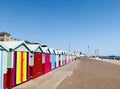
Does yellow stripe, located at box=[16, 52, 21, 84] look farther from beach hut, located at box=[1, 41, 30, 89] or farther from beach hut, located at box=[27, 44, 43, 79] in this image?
beach hut, located at box=[27, 44, 43, 79]

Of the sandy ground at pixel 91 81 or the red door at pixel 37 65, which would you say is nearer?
the sandy ground at pixel 91 81

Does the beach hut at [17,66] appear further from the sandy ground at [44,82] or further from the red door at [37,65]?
the red door at [37,65]

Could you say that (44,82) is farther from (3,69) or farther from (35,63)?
(3,69)

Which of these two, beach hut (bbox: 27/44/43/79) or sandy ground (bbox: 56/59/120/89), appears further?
beach hut (bbox: 27/44/43/79)

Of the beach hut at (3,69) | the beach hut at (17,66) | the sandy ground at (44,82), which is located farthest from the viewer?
the sandy ground at (44,82)

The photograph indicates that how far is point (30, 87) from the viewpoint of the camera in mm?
14625

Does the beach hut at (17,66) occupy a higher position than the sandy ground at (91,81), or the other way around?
the beach hut at (17,66)

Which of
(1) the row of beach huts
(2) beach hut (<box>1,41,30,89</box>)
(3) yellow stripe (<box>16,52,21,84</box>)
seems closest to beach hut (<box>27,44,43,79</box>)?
(1) the row of beach huts

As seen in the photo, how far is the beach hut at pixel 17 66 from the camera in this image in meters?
14.0

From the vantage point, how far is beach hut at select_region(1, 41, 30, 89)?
14.0 m

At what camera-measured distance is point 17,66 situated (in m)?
15.3

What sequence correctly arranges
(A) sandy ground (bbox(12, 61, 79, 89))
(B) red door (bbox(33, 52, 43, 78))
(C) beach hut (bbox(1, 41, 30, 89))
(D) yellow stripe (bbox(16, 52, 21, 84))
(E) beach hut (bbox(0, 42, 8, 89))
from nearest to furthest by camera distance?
1. (E) beach hut (bbox(0, 42, 8, 89))
2. (C) beach hut (bbox(1, 41, 30, 89))
3. (A) sandy ground (bbox(12, 61, 79, 89))
4. (D) yellow stripe (bbox(16, 52, 21, 84))
5. (B) red door (bbox(33, 52, 43, 78))

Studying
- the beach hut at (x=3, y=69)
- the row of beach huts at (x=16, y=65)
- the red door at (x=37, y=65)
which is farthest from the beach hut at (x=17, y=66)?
the red door at (x=37, y=65)

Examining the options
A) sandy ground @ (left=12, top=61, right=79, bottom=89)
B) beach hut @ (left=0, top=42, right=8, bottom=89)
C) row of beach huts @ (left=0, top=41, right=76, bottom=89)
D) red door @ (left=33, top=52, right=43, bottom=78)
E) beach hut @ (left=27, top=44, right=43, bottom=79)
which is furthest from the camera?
red door @ (left=33, top=52, right=43, bottom=78)
